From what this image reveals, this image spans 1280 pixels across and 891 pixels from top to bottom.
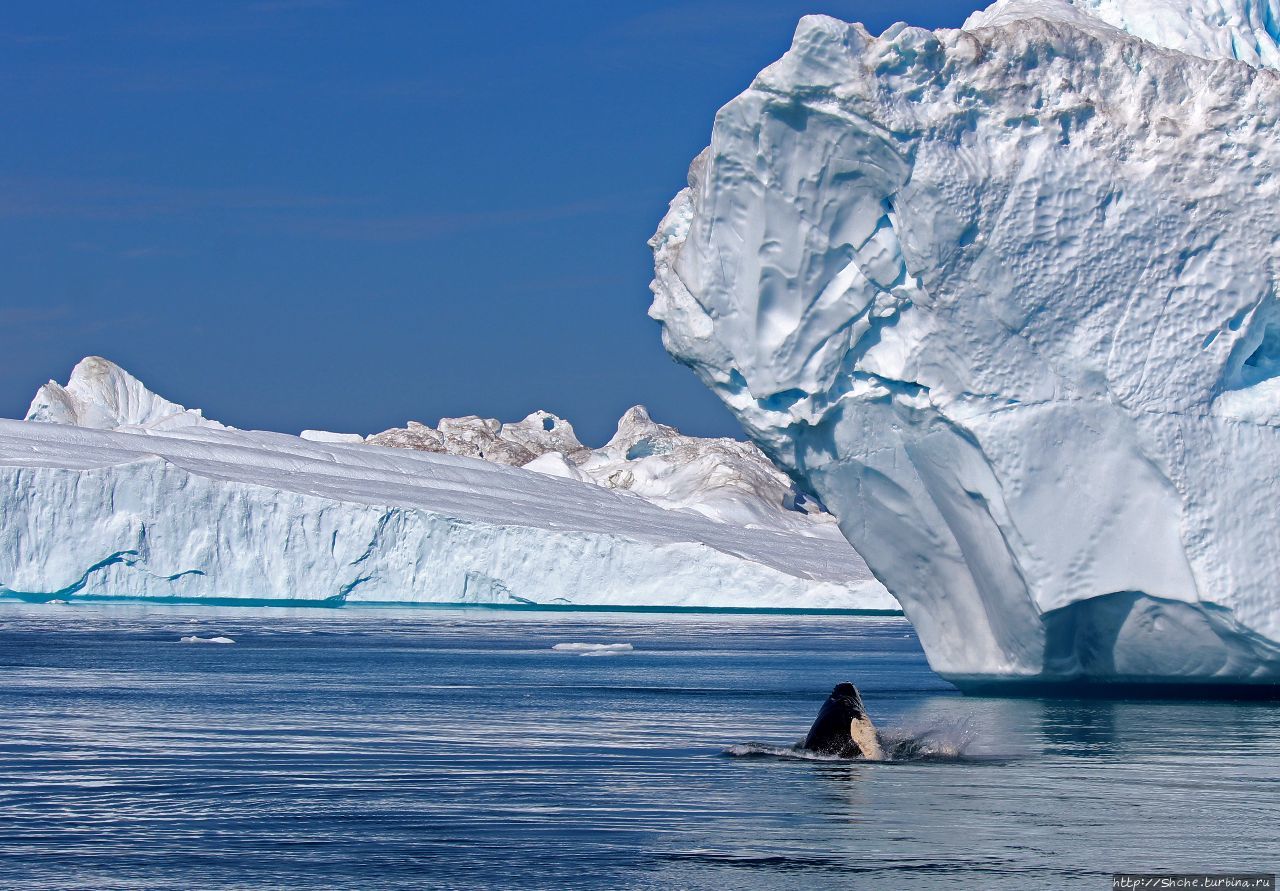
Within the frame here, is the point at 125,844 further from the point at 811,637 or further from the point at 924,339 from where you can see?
the point at 811,637

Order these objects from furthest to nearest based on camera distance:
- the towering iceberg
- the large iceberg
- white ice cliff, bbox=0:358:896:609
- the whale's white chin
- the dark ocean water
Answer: the towering iceberg → white ice cliff, bbox=0:358:896:609 → the large iceberg → the whale's white chin → the dark ocean water

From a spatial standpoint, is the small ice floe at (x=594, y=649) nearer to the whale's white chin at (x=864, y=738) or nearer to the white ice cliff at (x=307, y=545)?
the white ice cliff at (x=307, y=545)

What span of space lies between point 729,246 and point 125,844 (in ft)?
29.4

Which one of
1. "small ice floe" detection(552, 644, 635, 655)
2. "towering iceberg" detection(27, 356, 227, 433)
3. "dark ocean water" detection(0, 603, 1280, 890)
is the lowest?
"dark ocean water" detection(0, 603, 1280, 890)

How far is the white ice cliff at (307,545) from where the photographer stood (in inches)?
1405

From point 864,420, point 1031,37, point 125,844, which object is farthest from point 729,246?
point 125,844

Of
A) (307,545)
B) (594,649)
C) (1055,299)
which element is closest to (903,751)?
(1055,299)

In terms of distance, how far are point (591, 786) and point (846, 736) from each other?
2.28 metres

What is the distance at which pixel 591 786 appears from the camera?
32.3 feet

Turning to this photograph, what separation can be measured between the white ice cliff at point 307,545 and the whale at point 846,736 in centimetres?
2578

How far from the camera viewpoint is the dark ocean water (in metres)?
7.36

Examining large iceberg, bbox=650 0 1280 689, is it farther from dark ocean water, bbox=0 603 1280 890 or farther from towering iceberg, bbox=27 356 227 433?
towering iceberg, bbox=27 356 227 433

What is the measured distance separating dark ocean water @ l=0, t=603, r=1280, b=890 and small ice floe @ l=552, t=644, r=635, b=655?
5.18m

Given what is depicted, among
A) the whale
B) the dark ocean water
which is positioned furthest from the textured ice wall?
the whale
